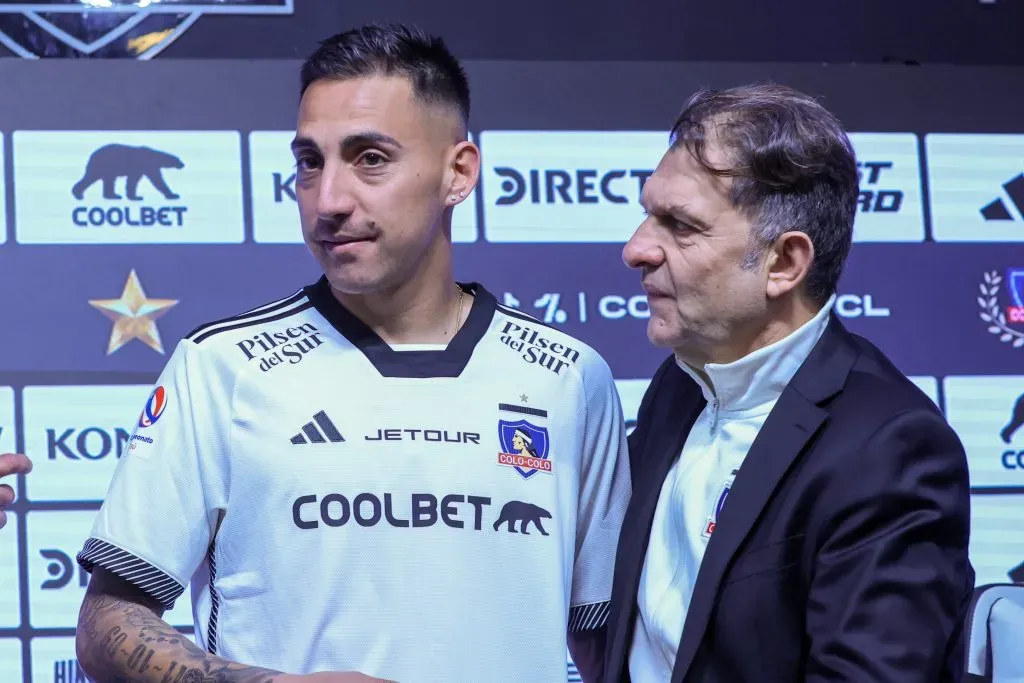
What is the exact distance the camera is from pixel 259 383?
1.42m

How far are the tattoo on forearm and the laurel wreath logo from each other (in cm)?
194

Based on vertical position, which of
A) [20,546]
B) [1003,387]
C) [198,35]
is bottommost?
Result: [20,546]

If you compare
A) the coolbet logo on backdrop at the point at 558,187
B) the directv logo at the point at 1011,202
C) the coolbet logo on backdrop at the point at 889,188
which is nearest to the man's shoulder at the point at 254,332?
the coolbet logo on backdrop at the point at 558,187

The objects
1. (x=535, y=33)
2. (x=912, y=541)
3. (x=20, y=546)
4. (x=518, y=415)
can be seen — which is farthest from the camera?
(x=535, y=33)

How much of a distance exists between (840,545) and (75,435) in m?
1.69

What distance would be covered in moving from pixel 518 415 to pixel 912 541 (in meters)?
0.54

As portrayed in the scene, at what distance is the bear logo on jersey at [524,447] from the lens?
1454mm

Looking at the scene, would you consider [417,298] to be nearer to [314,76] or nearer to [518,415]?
[518,415]

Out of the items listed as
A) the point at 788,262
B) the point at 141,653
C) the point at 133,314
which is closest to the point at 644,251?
the point at 788,262

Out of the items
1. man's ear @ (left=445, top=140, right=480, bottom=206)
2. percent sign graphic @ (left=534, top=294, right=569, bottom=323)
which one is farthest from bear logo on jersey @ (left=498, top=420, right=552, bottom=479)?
percent sign graphic @ (left=534, top=294, right=569, bottom=323)

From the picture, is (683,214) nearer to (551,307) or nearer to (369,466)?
(369,466)

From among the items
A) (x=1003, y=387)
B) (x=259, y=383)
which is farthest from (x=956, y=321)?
(x=259, y=383)

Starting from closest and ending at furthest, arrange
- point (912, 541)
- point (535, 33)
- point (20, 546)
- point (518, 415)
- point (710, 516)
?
point (912, 541), point (710, 516), point (518, 415), point (20, 546), point (535, 33)

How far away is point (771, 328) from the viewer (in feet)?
4.50
